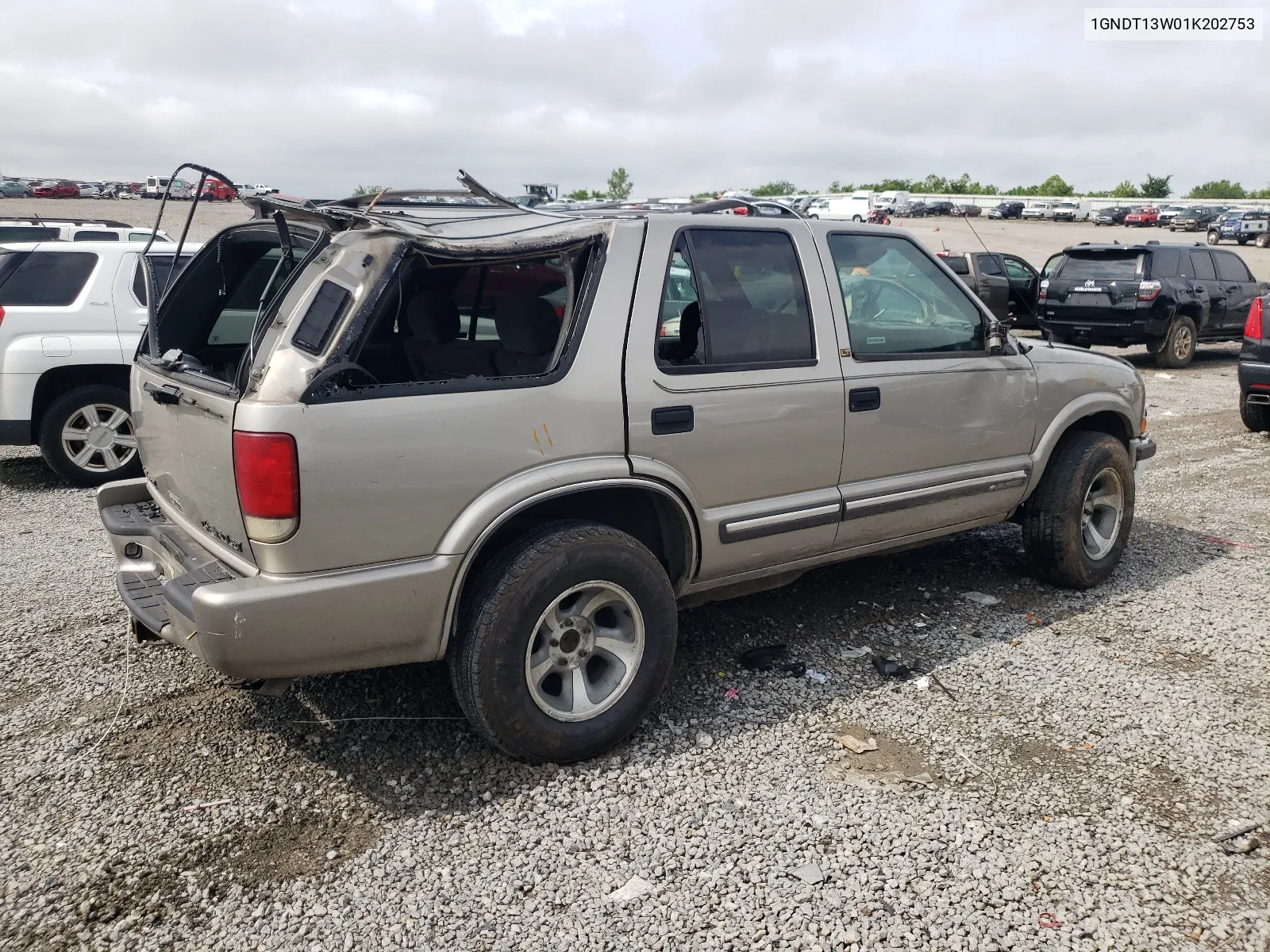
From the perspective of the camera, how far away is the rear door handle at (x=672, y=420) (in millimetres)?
3469

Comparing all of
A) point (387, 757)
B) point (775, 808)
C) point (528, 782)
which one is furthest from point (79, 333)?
point (775, 808)

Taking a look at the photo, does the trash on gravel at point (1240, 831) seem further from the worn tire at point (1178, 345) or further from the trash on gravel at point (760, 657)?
the worn tire at point (1178, 345)

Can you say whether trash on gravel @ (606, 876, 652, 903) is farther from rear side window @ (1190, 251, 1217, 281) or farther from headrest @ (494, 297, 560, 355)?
rear side window @ (1190, 251, 1217, 281)

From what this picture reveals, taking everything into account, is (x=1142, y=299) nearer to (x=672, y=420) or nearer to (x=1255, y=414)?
(x=1255, y=414)

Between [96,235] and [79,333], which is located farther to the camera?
[96,235]

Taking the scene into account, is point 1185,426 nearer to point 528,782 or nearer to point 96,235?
point 528,782

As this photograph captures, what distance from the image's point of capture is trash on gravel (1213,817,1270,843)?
10.0ft

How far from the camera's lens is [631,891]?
2.81m

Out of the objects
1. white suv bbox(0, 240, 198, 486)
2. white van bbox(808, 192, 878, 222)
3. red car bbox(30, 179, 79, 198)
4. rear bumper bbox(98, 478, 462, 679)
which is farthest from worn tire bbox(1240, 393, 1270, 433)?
red car bbox(30, 179, 79, 198)

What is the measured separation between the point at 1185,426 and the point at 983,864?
8.62 meters

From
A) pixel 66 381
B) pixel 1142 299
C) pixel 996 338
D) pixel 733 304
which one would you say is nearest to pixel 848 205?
pixel 1142 299

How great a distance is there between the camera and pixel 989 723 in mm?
3766

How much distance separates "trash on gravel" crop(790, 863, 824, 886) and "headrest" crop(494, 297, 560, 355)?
191 centimetres

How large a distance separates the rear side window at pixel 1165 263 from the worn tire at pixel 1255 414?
5.13 m
